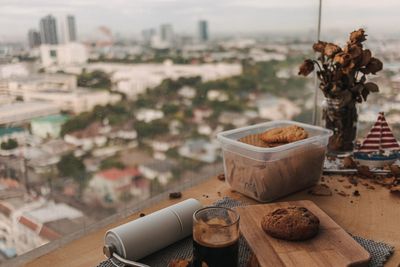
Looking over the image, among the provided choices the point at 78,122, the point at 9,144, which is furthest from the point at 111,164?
the point at 9,144

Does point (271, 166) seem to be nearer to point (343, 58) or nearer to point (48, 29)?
point (343, 58)

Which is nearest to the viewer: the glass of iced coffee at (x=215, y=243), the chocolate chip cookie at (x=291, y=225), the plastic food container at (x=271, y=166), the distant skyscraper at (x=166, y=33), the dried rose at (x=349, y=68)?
the glass of iced coffee at (x=215, y=243)

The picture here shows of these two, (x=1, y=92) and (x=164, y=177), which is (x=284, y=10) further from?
(x=1, y=92)

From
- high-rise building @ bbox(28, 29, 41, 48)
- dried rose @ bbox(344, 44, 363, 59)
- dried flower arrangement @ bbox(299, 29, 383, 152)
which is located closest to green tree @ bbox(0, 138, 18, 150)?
high-rise building @ bbox(28, 29, 41, 48)

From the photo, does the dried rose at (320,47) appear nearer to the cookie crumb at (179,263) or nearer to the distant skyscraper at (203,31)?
the distant skyscraper at (203,31)

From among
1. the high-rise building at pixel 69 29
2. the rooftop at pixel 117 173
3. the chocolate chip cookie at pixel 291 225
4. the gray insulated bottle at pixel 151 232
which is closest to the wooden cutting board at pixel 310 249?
the chocolate chip cookie at pixel 291 225

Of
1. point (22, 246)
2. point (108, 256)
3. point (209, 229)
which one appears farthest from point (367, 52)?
point (22, 246)
